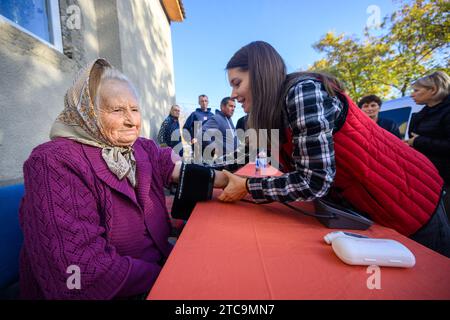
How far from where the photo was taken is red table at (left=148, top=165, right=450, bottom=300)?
1.74 feet

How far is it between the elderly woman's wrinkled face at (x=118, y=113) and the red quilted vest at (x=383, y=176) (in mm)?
1017

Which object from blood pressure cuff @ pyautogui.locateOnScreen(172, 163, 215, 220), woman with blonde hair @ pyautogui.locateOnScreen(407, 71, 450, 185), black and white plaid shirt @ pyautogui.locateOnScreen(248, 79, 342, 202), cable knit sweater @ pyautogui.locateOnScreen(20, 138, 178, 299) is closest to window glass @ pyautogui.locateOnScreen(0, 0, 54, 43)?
cable knit sweater @ pyautogui.locateOnScreen(20, 138, 178, 299)

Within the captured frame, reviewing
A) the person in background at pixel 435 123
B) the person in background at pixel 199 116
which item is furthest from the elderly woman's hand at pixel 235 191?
the person in background at pixel 199 116

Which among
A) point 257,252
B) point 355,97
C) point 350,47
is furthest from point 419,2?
point 257,252

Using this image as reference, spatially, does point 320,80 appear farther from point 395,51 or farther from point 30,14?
point 395,51

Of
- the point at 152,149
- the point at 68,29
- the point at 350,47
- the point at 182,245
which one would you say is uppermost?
the point at 350,47

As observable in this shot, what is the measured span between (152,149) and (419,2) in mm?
12442

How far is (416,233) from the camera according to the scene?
0.98 metres

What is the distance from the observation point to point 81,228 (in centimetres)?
77

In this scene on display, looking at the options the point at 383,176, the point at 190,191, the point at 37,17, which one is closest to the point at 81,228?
the point at 190,191

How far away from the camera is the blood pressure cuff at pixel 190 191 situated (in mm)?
1312

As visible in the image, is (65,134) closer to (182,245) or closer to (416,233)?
(182,245)

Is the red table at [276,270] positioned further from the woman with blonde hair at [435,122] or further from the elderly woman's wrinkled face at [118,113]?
the woman with blonde hair at [435,122]

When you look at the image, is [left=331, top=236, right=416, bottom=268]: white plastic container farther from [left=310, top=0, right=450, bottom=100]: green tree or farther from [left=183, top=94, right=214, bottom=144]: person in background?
[left=310, top=0, right=450, bottom=100]: green tree
